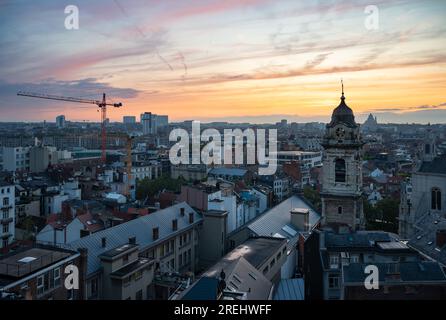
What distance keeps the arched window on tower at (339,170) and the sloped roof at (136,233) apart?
6.76m

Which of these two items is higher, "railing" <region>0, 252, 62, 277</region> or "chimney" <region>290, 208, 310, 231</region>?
"railing" <region>0, 252, 62, 277</region>

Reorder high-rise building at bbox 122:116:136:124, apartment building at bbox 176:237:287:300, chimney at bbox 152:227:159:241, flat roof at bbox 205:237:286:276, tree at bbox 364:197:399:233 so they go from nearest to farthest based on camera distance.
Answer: apartment building at bbox 176:237:287:300, flat roof at bbox 205:237:286:276, chimney at bbox 152:227:159:241, tree at bbox 364:197:399:233, high-rise building at bbox 122:116:136:124

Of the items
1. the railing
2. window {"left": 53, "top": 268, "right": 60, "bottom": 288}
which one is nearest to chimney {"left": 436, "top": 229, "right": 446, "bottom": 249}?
window {"left": 53, "top": 268, "right": 60, "bottom": 288}

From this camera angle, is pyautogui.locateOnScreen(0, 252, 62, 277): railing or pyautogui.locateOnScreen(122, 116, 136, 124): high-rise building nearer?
pyautogui.locateOnScreen(0, 252, 62, 277): railing

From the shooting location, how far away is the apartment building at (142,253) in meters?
Result: 12.2

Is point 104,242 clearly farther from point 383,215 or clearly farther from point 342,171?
point 383,215

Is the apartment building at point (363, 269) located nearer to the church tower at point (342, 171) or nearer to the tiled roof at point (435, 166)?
the church tower at point (342, 171)

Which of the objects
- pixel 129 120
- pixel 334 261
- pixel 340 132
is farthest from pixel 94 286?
pixel 129 120

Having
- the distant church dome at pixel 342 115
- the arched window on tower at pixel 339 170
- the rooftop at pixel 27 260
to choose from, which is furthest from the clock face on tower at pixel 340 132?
the rooftop at pixel 27 260

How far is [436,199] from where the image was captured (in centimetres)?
1883

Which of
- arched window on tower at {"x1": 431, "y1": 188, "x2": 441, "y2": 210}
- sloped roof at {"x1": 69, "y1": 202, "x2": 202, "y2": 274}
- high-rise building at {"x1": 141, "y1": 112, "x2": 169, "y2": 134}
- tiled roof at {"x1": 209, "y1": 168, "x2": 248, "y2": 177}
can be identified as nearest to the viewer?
sloped roof at {"x1": 69, "y1": 202, "x2": 202, "y2": 274}

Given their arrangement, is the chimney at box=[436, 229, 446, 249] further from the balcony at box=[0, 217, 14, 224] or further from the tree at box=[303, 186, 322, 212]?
the balcony at box=[0, 217, 14, 224]

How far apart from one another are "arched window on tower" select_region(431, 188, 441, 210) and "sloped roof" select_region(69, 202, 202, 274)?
1044cm

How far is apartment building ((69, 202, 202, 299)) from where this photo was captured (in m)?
12.2
